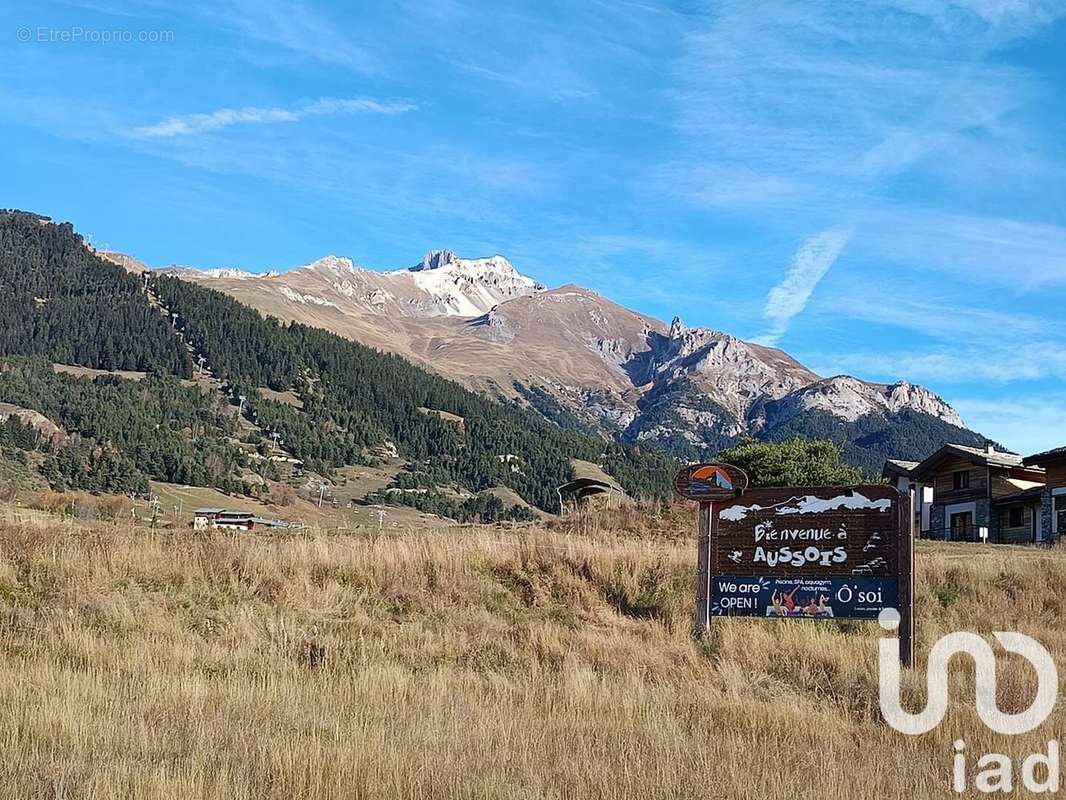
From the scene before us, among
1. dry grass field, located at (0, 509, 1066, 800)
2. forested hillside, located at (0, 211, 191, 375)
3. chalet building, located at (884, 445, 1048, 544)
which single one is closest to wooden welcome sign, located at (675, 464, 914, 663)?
dry grass field, located at (0, 509, 1066, 800)

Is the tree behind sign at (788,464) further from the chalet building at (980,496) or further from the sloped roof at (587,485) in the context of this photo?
the sloped roof at (587,485)

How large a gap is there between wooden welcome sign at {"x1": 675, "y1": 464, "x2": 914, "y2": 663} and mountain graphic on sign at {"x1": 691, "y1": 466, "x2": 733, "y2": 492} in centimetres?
4

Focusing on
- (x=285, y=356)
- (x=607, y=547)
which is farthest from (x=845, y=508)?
(x=285, y=356)

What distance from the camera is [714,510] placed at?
13.6m

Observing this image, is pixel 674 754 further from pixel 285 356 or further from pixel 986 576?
pixel 285 356

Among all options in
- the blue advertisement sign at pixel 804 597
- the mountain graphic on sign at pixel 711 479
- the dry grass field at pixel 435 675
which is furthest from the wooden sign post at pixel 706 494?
the dry grass field at pixel 435 675

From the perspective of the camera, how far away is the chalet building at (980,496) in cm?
5262

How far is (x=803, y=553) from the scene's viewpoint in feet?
42.8

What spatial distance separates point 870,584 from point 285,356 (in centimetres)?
18593

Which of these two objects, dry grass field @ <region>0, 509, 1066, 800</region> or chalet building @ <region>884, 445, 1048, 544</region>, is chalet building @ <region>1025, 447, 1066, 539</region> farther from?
dry grass field @ <region>0, 509, 1066, 800</region>

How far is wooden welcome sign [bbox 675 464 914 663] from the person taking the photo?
12.6 metres

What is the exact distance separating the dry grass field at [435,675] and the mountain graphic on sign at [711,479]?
1889 mm
